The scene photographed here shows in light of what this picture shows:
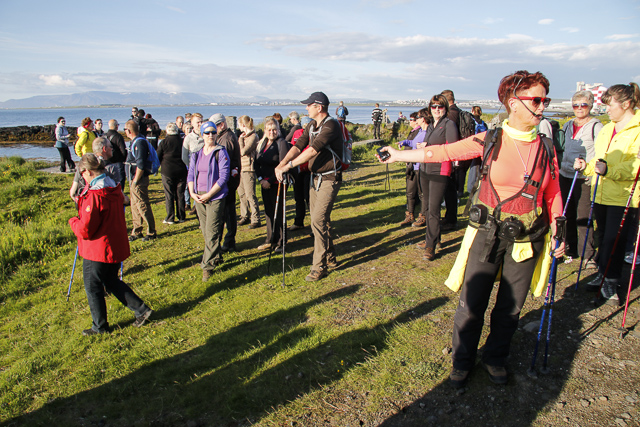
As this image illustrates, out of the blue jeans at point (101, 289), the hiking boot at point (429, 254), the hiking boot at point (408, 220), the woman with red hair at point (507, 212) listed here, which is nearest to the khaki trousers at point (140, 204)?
the blue jeans at point (101, 289)

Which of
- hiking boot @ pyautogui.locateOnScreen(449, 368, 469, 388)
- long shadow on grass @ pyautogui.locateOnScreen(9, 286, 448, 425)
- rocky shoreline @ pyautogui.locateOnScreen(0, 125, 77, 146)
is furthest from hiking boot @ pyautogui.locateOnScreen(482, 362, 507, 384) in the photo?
rocky shoreline @ pyautogui.locateOnScreen(0, 125, 77, 146)

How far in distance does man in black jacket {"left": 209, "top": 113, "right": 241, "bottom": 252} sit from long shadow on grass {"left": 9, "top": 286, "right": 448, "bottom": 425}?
281cm

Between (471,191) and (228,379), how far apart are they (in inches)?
110

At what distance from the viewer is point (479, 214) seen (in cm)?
299

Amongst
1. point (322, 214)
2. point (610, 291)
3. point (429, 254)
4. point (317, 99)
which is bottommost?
point (429, 254)

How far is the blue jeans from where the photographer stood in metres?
4.50

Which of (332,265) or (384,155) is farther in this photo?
(332,265)

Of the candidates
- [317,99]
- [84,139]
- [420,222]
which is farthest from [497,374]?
[84,139]

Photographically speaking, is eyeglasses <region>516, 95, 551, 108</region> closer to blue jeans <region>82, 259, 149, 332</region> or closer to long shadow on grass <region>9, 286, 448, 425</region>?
long shadow on grass <region>9, 286, 448, 425</region>

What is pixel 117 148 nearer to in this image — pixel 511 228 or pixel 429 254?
pixel 429 254

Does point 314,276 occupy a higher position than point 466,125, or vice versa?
point 466,125

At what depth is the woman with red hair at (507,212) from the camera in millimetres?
2889

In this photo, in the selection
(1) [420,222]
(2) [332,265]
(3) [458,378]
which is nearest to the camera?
(3) [458,378]

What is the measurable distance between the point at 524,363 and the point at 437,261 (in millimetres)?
2730
